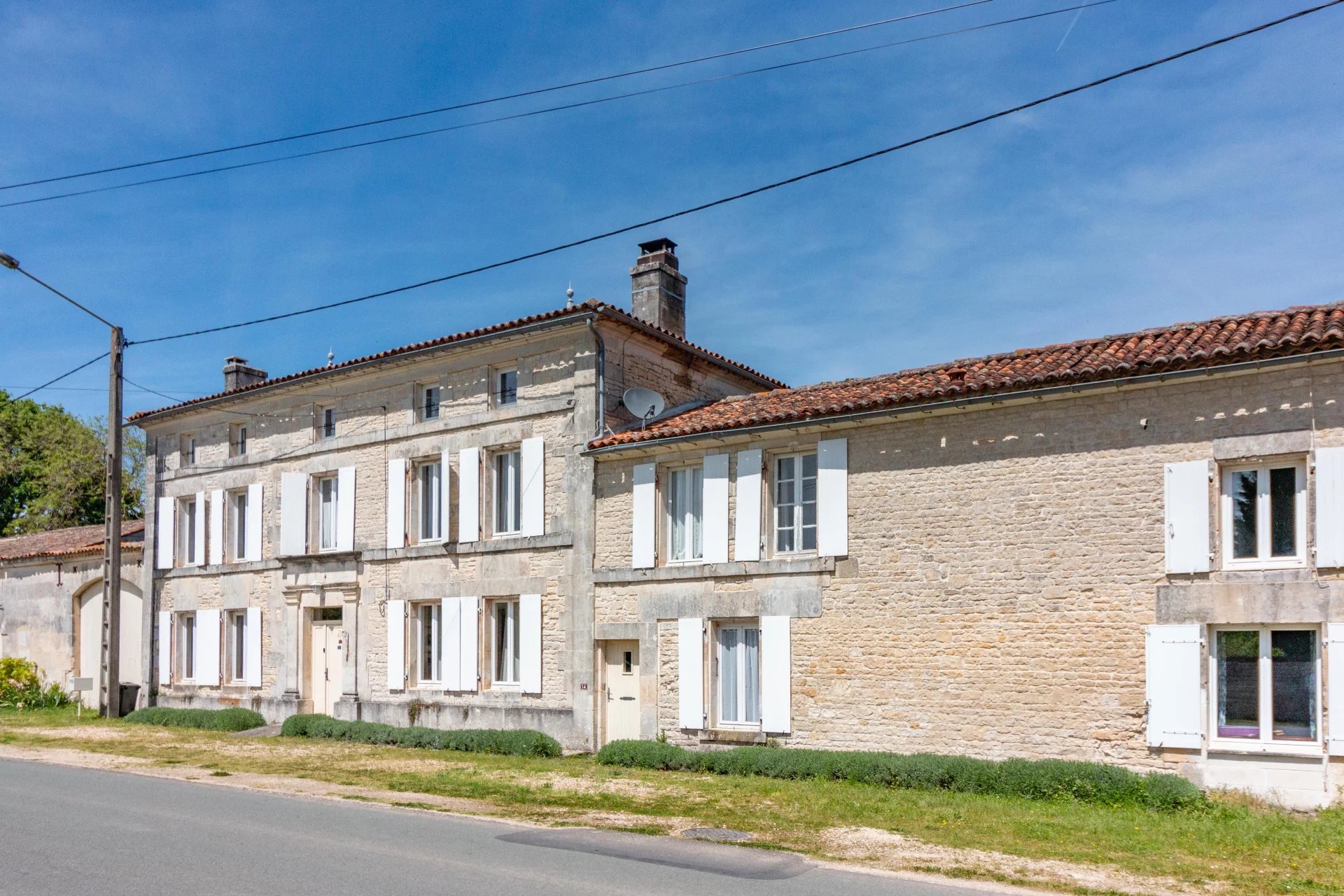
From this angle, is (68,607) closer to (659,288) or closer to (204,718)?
(204,718)

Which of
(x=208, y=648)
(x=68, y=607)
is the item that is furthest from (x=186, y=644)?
(x=68, y=607)

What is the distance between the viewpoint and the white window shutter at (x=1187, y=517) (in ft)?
38.2

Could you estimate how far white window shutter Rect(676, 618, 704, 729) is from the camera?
1533 cm

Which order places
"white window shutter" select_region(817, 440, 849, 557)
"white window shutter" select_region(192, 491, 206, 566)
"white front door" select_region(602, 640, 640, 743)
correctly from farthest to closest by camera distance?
"white window shutter" select_region(192, 491, 206, 566) → "white front door" select_region(602, 640, 640, 743) → "white window shutter" select_region(817, 440, 849, 557)

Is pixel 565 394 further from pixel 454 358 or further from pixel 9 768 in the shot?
pixel 9 768

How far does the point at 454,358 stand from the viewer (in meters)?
18.9

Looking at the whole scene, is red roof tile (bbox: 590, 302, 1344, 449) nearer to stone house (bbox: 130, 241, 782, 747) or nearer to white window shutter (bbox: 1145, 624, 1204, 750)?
stone house (bbox: 130, 241, 782, 747)

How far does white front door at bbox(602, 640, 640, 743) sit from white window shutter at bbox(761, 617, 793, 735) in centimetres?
230

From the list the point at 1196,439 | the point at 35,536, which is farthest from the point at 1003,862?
the point at 35,536

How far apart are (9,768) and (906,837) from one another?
1149cm

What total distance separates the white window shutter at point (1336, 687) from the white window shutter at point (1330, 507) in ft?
2.14

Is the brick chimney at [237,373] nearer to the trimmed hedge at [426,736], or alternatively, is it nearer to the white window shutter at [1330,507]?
the trimmed hedge at [426,736]

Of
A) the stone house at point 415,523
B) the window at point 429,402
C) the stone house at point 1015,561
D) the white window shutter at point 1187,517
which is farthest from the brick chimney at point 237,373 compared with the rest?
the white window shutter at point 1187,517

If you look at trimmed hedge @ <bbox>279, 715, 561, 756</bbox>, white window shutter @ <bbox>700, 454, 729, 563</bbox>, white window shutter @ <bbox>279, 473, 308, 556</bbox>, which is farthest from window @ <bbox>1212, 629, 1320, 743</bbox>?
white window shutter @ <bbox>279, 473, 308, 556</bbox>
